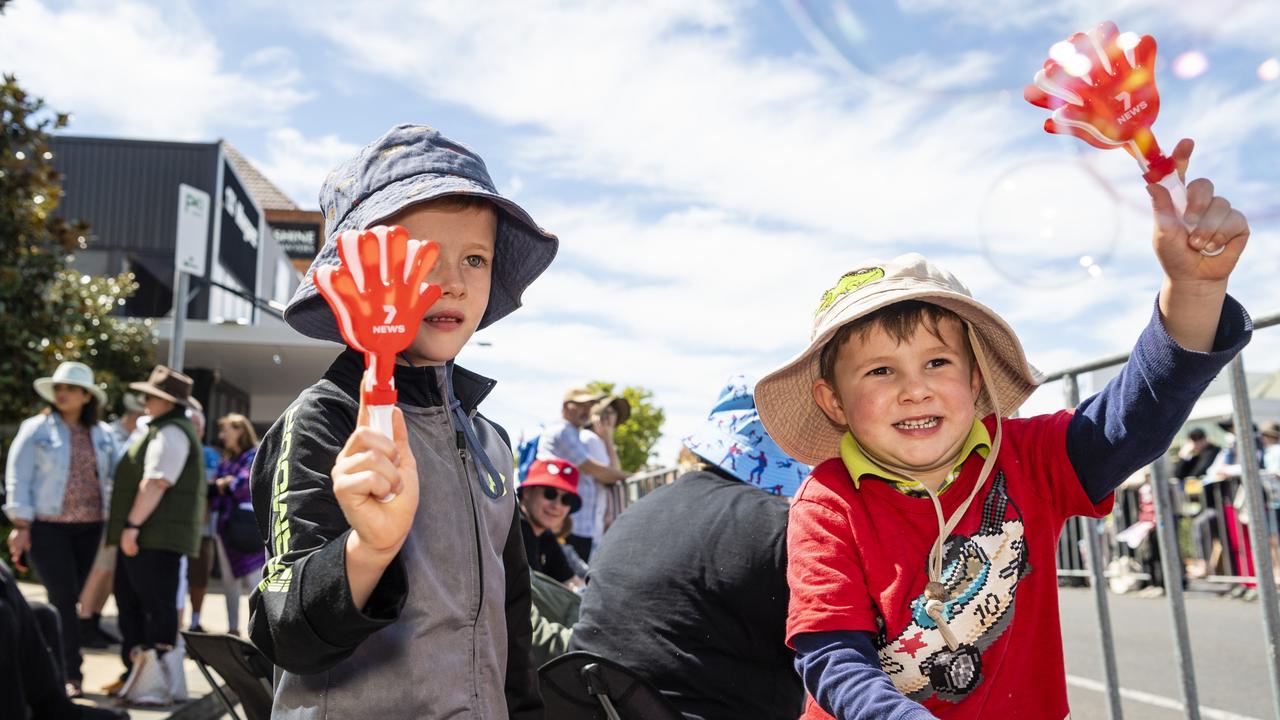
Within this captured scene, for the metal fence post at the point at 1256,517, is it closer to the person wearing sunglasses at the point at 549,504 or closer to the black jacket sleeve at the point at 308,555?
the black jacket sleeve at the point at 308,555

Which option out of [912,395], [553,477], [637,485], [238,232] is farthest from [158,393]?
[238,232]

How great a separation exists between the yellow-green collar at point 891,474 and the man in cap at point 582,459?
18.4ft

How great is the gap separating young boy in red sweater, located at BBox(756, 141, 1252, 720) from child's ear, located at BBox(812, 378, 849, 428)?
0.26ft

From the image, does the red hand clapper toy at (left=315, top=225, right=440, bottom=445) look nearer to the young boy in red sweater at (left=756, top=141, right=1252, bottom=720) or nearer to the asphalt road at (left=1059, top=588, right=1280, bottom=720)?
the young boy in red sweater at (left=756, top=141, right=1252, bottom=720)

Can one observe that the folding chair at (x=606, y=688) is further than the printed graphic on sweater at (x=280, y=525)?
Yes

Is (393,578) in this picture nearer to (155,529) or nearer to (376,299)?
(376,299)

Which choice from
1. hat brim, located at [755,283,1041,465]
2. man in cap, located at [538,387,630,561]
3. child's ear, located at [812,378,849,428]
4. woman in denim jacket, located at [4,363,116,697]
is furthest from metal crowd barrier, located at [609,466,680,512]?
child's ear, located at [812,378,849,428]

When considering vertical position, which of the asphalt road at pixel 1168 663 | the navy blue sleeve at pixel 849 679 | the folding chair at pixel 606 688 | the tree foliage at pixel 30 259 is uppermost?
the tree foliage at pixel 30 259

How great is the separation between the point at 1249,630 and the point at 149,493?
25.7 ft

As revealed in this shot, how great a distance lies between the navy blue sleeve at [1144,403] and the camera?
1.75 meters

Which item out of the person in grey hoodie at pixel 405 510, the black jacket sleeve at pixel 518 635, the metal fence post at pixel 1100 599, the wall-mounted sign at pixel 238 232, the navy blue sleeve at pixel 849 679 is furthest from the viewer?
the wall-mounted sign at pixel 238 232

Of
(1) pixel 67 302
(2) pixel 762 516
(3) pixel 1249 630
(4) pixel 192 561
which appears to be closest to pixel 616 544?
(2) pixel 762 516

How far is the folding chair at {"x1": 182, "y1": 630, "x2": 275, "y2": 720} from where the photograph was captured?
298 centimetres

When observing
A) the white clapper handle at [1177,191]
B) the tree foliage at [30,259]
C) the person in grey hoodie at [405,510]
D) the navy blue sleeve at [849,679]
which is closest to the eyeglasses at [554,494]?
the person in grey hoodie at [405,510]
